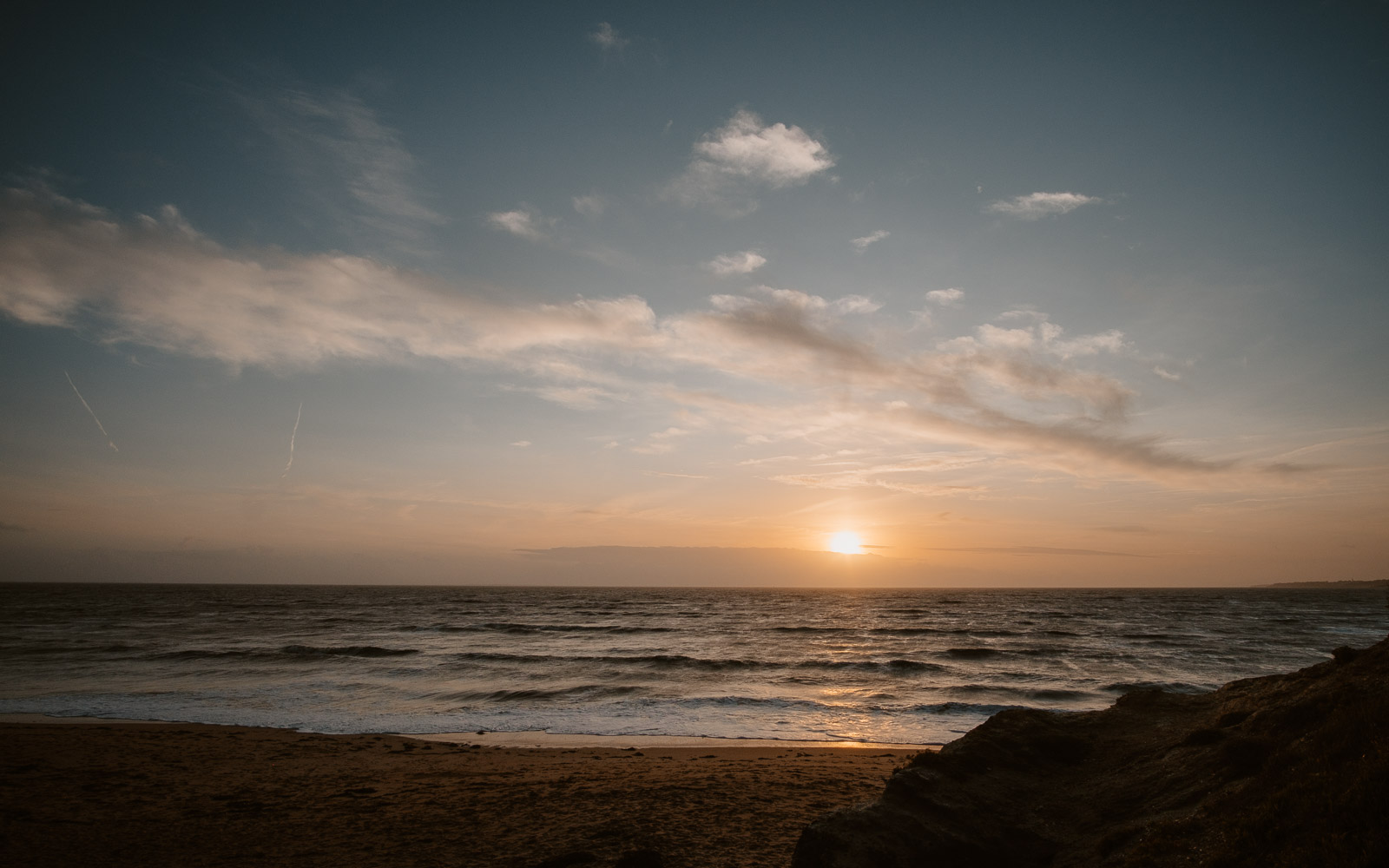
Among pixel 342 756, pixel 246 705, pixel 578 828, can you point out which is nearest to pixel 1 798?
pixel 342 756

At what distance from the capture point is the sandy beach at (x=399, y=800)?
7285 mm

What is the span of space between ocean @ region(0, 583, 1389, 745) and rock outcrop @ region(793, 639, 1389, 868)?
5.10 m

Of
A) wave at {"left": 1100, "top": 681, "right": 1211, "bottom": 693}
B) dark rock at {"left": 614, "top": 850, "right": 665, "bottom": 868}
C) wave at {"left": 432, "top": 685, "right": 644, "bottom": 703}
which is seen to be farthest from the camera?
wave at {"left": 1100, "top": 681, "right": 1211, "bottom": 693}

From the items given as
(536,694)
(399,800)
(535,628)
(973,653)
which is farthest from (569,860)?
(535,628)

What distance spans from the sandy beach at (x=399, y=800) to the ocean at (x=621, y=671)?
3.69 m

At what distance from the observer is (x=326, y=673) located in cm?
2539

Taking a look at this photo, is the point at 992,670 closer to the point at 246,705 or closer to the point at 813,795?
the point at 813,795

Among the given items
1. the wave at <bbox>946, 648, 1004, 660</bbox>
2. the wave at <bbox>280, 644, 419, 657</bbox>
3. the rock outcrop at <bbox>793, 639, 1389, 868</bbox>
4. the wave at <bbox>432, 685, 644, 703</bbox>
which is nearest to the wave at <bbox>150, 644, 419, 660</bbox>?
the wave at <bbox>280, 644, 419, 657</bbox>

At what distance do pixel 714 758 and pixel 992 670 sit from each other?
66.2 feet

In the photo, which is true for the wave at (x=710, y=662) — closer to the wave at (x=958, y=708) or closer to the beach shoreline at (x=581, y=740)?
the wave at (x=958, y=708)

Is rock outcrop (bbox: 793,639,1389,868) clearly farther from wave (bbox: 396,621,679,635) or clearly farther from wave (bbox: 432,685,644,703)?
wave (bbox: 396,621,679,635)

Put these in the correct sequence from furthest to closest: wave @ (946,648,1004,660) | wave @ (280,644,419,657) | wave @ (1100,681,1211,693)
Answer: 1. wave @ (946,648,1004,660)
2. wave @ (280,644,419,657)
3. wave @ (1100,681,1211,693)

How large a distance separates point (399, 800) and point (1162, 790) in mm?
9218

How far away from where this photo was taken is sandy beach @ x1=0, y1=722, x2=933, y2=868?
7.29 m
